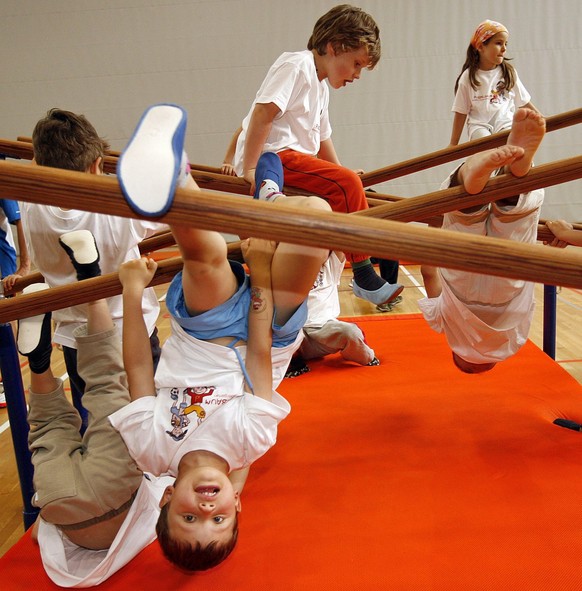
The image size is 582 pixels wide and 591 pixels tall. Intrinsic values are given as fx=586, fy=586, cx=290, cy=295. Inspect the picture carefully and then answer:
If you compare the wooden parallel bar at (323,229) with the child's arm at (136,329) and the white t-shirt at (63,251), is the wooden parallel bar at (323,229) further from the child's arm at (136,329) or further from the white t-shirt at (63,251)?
the white t-shirt at (63,251)

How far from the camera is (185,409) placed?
1557mm

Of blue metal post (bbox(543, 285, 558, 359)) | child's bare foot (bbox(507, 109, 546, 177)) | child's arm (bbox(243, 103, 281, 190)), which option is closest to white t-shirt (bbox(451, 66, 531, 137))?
blue metal post (bbox(543, 285, 558, 359))

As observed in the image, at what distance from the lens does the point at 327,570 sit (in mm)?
1525

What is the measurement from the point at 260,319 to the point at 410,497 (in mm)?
757

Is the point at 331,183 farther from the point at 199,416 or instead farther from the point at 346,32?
the point at 199,416

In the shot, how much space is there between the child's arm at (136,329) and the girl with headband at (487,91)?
2660mm

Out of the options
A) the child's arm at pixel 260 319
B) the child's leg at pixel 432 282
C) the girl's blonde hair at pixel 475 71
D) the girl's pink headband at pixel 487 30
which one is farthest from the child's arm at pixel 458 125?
the child's arm at pixel 260 319

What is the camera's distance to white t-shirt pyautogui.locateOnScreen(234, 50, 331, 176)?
206cm

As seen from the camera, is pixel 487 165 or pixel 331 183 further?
pixel 331 183

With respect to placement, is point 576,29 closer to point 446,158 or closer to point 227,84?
point 227,84

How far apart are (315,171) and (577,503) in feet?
4.45

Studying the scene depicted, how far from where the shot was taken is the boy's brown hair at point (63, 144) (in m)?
1.85

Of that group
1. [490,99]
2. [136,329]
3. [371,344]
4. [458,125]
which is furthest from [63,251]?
[490,99]

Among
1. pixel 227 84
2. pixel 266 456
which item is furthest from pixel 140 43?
pixel 266 456
